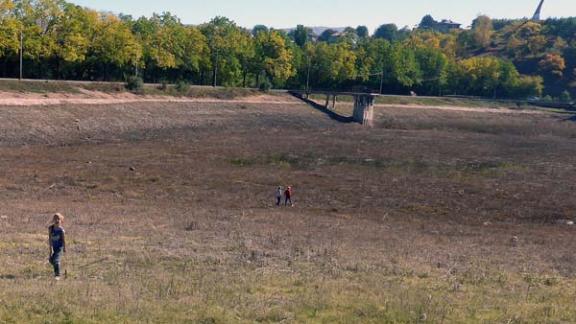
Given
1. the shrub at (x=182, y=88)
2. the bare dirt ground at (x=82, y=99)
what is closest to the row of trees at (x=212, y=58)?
the shrub at (x=182, y=88)

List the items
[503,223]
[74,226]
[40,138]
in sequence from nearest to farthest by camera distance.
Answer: [74,226] → [503,223] → [40,138]

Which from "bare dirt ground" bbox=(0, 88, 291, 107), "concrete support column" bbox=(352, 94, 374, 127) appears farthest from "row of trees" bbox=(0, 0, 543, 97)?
"concrete support column" bbox=(352, 94, 374, 127)

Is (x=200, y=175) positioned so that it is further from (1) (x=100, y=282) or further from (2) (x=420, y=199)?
(1) (x=100, y=282)

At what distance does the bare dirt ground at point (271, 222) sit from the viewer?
516 inches

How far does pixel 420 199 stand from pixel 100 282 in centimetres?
2716

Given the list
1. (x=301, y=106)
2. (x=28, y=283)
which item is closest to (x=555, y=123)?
(x=301, y=106)

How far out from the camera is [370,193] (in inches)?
1599

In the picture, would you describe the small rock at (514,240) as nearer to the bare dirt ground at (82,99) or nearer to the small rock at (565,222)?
the small rock at (565,222)

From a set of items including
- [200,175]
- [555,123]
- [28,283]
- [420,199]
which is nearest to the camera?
[28,283]

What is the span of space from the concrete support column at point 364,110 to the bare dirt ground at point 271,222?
1761 centimetres

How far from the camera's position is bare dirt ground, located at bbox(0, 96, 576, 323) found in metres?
13.1

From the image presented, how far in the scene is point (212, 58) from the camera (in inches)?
4414

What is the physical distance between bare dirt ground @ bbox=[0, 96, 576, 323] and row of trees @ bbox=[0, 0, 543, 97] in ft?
53.5

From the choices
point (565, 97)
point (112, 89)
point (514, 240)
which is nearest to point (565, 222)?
point (514, 240)
